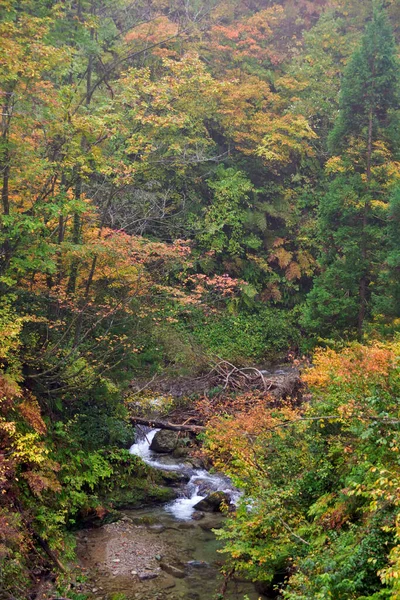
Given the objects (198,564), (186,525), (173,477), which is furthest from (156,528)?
(173,477)

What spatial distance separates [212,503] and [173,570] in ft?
10.2

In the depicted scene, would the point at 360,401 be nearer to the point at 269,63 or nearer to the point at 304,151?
the point at 304,151

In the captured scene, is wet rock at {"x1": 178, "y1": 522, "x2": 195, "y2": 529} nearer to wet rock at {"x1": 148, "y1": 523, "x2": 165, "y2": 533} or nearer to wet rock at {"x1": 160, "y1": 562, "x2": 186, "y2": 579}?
wet rock at {"x1": 148, "y1": 523, "x2": 165, "y2": 533}

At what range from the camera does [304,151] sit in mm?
24984

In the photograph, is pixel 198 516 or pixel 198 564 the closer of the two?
pixel 198 564

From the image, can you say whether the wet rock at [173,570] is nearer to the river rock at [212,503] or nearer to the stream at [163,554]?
the stream at [163,554]

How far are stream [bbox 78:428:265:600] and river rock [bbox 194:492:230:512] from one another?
0.57 feet

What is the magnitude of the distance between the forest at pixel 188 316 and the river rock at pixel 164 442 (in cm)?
72

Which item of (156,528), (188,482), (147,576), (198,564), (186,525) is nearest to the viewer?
(147,576)

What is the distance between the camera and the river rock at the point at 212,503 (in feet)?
41.4

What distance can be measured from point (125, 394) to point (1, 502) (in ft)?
17.6

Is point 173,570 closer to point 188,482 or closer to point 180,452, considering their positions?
point 188,482

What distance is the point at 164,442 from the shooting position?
51.2 feet

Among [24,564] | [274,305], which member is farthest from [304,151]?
[24,564]
